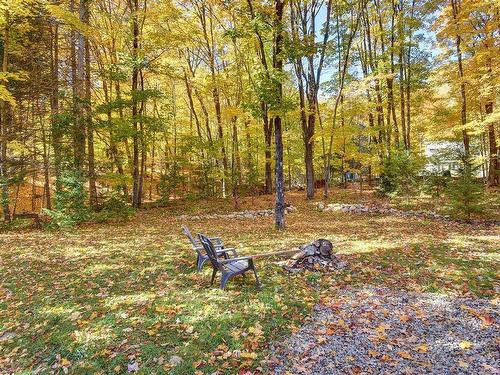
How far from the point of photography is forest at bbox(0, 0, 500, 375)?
3.61 m

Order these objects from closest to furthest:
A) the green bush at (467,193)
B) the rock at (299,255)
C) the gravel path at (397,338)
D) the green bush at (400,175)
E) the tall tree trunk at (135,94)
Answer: the gravel path at (397,338), the rock at (299,255), the green bush at (467,193), the tall tree trunk at (135,94), the green bush at (400,175)

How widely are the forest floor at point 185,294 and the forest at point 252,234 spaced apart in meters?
0.03

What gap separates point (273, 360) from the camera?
131 inches

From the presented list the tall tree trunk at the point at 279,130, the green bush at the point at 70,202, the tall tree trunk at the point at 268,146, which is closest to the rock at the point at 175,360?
the tall tree trunk at the point at 279,130

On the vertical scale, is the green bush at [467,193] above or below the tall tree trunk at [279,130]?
below

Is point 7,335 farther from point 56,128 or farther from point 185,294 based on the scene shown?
point 56,128

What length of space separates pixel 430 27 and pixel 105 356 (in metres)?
23.4

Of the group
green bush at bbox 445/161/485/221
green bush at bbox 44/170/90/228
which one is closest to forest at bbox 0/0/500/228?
green bush at bbox 44/170/90/228

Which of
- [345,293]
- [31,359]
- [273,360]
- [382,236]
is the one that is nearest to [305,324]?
[273,360]

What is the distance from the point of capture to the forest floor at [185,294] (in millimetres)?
3518

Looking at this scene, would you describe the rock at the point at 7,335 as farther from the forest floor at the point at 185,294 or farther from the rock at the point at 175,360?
the rock at the point at 175,360

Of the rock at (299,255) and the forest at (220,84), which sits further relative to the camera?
the forest at (220,84)

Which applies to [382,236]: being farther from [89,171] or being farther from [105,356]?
[89,171]

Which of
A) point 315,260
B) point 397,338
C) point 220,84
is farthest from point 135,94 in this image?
point 397,338
